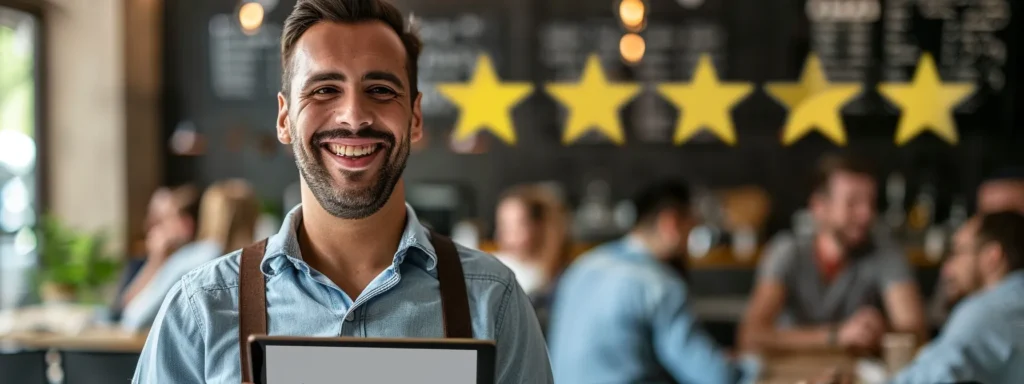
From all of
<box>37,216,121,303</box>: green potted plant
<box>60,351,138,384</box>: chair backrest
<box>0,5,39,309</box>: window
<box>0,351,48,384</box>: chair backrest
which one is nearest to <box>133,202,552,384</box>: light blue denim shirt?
<box>60,351,138,384</box>: chair backrest

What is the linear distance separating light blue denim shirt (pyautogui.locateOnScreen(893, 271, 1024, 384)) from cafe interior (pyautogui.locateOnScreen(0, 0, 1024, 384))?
5.38ft

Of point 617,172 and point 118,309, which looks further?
point 617,172

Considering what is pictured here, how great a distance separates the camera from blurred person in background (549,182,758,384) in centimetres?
260

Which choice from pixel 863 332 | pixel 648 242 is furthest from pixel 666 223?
pixel 863 332

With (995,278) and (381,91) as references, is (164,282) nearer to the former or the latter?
(381,91)

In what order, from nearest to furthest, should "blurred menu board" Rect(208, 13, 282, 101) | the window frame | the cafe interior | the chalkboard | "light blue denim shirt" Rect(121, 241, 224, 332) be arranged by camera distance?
"light blue denim shirt" Rect(121, 241, 224, 332), the cafe interior, the window frame, the chalkboard, "blurred menu board" Rect(208, 13, 282, 101)

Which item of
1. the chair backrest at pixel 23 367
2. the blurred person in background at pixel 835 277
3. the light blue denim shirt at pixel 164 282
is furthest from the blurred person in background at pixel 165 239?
the blurred person in background at pixel 835 277

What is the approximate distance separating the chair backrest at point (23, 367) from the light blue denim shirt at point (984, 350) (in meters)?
1.94

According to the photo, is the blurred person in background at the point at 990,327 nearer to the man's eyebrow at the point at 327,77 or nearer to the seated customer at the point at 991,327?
the seated customer at the point at 991,327

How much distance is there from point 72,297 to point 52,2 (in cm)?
117

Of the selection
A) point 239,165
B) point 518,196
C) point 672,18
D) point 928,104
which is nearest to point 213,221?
point 518,196

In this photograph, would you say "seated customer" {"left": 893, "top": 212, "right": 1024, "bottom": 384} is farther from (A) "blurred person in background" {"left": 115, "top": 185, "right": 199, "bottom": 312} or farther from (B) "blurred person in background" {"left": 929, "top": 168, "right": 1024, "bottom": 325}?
(A) "blurred person in background" {"left": 115, "top": 185, "right": 199, "bottom": 312}

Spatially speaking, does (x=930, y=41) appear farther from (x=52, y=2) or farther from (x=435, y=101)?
(x=52, y=2)

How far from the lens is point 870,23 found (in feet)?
18.4
